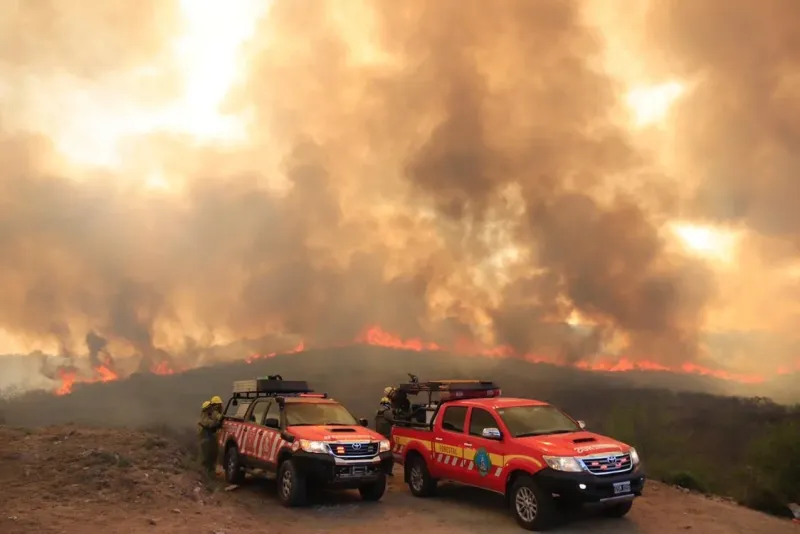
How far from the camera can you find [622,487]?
8.88 meters

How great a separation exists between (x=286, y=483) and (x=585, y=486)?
5429 millimetres

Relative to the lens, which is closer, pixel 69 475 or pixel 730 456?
pixel 69 475

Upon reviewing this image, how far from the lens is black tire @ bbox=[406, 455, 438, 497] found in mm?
11797

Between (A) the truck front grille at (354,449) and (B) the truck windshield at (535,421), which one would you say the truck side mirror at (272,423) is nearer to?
(A) the truck front grille at (354,449)

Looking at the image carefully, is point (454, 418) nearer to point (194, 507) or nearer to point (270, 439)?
point (270, 439)

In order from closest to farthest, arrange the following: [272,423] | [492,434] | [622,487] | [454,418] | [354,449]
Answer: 1. [622,487]
2. [492,434]
3. [354,449]
4. [454,418]
5. [272,423]

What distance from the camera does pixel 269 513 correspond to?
10508 millimetres

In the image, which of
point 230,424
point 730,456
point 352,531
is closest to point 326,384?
point 730,456

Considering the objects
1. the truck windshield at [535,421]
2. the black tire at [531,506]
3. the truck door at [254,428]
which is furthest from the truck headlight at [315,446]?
the black tire at [531,506]

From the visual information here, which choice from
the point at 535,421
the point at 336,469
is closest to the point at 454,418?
the point at 535,421

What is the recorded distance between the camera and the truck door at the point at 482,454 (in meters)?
9.79

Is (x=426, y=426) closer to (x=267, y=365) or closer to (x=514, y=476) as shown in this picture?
(x=514, y=476)

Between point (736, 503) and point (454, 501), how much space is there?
6.44m

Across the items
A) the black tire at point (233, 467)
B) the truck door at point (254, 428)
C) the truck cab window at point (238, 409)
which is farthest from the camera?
the truck cab window at point (238, 409)
